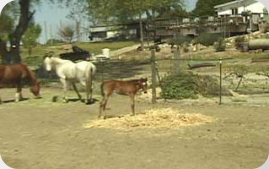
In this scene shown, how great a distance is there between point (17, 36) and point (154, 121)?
2.03 metres

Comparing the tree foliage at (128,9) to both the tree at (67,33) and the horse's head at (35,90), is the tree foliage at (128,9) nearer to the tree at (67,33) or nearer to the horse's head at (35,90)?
the tree at (67,33)

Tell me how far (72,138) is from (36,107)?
8.73 feet

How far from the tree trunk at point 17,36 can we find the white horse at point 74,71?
578 mm

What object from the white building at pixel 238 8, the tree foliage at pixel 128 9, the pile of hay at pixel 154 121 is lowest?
the pile of hay at pixel 154 121

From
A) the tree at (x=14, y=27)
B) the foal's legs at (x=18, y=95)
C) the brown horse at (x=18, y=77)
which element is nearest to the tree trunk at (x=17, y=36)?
the tree at (x=14, y=27)

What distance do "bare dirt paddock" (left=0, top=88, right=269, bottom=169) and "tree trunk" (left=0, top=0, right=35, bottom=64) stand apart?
953 mm

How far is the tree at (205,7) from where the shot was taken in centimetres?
542

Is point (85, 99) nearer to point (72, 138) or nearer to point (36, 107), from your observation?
point (36, 107)

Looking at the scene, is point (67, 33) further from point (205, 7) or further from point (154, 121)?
point (205, 7)

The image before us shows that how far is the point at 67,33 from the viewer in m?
6.01

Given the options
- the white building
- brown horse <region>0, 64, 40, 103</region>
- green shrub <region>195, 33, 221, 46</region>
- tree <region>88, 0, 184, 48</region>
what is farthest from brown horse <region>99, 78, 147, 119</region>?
brown horse <region>0, 64, 40, 103</region>

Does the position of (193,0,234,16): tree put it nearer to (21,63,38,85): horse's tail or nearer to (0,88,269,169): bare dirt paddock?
(0,88,269,169): bare dirt paddock

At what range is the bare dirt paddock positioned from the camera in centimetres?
420

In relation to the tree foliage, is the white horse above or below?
below
